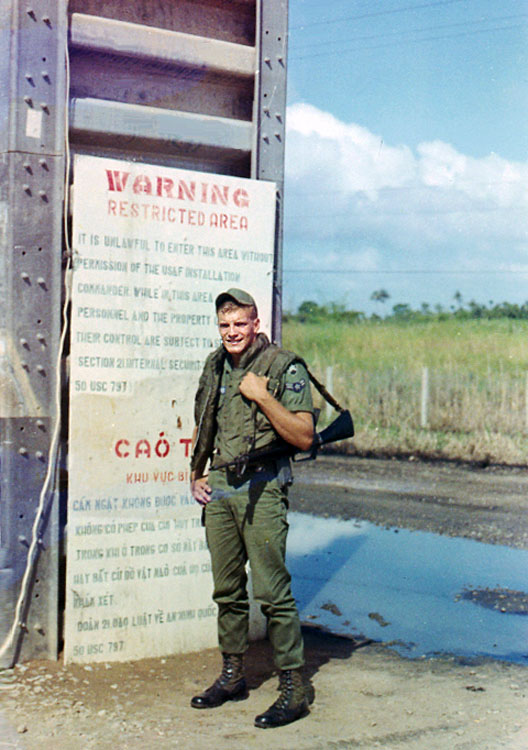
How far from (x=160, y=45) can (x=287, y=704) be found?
A: 3.53 m

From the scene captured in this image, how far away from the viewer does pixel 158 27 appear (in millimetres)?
5051

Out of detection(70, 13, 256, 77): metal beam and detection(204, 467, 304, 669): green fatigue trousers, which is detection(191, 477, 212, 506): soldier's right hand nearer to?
detection(204, 467, 304, 669): green fatigue trousers

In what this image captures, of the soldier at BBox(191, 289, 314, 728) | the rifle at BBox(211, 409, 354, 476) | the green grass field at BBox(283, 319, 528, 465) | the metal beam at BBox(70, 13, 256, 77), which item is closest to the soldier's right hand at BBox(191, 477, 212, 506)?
the soldier at BBox(191, 289, 314, 728)

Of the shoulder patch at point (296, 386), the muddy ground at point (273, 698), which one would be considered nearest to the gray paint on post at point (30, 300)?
the muddy ground at point (273, 698)

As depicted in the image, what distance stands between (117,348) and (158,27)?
186cm

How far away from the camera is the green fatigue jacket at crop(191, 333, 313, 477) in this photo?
13.8 ft

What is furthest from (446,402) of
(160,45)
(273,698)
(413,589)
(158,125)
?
(273,698)

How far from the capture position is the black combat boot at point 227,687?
4.27 metres

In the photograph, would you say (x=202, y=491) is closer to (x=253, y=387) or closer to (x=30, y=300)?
(x=253, y=387)

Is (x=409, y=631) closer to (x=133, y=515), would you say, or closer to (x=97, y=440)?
(x=133, y=515)

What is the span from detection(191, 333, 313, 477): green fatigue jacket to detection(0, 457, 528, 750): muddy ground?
1171 mm

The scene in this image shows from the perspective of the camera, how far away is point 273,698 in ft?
14.5

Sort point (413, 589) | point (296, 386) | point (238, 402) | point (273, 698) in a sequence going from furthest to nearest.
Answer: point (413, 589) < point (273, 698) < point (238, 402) < point (296, 386)

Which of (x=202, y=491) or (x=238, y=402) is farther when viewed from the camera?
(x=202, y=491)
